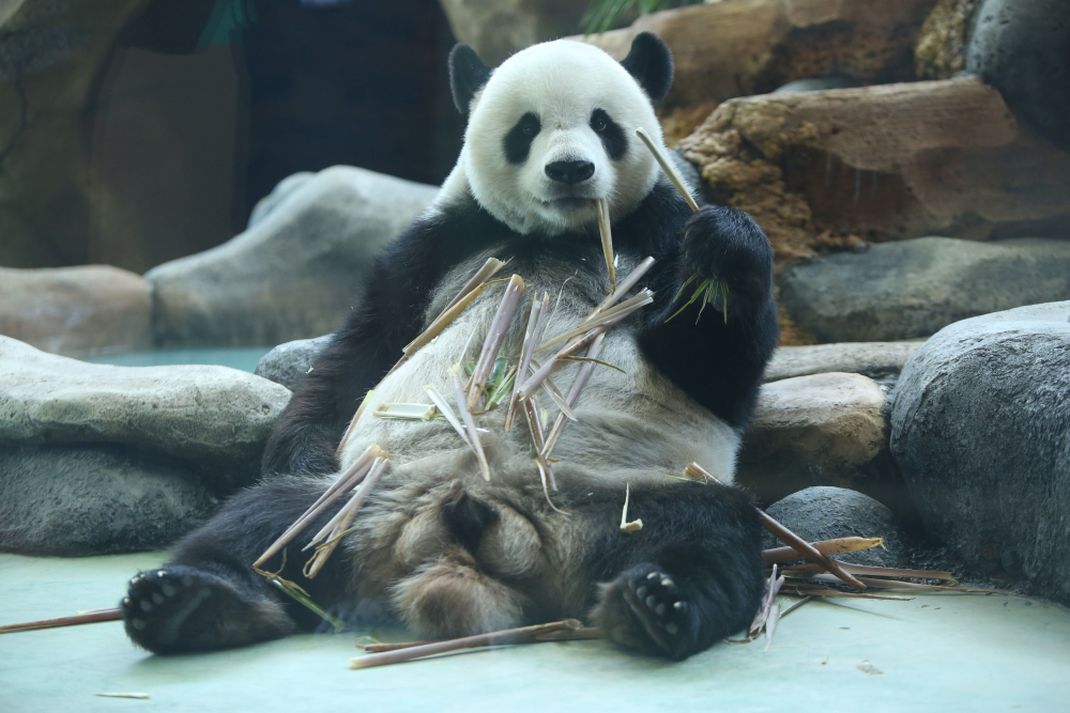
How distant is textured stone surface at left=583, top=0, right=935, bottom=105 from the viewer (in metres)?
5.45

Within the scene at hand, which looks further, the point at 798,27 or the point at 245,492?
the point at 798,27

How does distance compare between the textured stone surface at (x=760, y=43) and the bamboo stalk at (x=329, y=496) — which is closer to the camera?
the bamboo stalk at (x=329, y=496)

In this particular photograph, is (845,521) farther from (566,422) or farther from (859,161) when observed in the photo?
(859,161)

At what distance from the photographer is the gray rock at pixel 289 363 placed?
392cm

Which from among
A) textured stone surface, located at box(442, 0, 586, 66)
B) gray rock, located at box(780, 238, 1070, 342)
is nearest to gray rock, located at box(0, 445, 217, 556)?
gray rock, located at box(780, 238, 1070, 342)

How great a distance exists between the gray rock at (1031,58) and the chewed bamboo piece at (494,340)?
2.33 meters

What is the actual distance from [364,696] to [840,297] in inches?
121

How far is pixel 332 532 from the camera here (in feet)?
7.77

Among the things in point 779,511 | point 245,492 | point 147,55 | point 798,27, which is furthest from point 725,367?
point 798,27

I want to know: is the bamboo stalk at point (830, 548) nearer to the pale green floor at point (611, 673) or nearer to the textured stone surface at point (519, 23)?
the pale green floor at point (611, 673)

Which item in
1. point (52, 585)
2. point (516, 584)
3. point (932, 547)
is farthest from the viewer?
point (932, 547)

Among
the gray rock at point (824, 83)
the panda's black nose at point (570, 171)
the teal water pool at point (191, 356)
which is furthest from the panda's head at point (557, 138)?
the teal water pool at point (191, 356)

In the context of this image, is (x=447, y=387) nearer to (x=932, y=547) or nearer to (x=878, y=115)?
(x=932, y=547)

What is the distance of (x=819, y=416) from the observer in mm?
3207
